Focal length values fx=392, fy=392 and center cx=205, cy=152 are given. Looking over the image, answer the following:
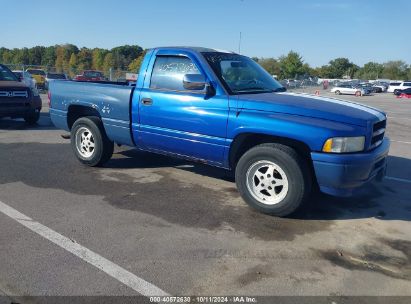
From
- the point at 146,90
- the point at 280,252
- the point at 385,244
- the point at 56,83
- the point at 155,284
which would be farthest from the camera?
the point at 56,83

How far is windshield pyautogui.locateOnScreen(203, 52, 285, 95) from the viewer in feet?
16.4

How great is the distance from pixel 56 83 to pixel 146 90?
215cm

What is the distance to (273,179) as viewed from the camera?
4.48 meters

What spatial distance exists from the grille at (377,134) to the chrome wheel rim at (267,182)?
1.07m

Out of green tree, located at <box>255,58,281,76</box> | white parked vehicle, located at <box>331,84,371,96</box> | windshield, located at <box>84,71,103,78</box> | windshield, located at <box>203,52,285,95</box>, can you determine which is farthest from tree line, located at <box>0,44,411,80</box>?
windshield, located at <box>203,52,285,95</box>

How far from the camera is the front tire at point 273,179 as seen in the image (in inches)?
168

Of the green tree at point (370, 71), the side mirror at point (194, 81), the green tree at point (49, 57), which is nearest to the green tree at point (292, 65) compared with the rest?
the green tree at point (370, 71)

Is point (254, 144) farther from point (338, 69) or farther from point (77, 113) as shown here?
point (338, 69)

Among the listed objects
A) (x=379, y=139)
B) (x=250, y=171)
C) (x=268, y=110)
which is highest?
(x=268, y=110)

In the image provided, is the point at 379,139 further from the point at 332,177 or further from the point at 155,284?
the point at 155,284

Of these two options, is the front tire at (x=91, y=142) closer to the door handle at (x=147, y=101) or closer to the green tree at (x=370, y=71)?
the door handle at (x=147, y=101)

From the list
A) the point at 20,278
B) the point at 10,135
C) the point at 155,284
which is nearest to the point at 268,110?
the point at 155,284

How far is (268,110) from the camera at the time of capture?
441cm

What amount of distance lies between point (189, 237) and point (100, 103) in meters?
2.99
